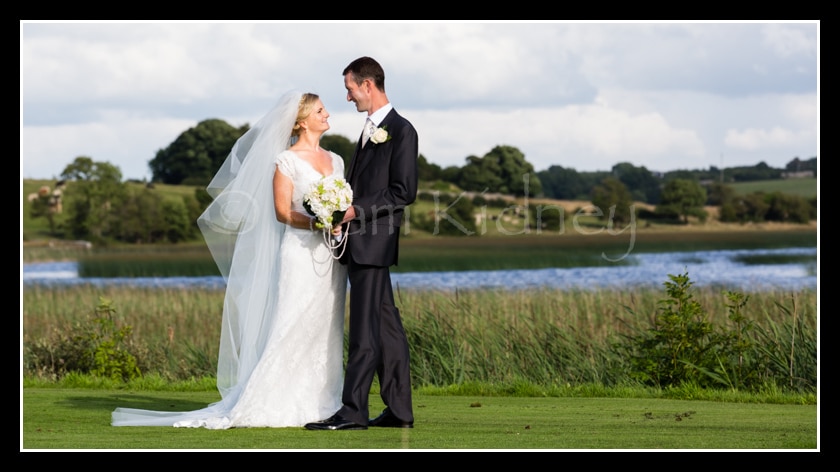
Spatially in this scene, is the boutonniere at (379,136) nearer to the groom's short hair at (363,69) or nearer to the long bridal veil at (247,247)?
the groom's short hair at (363,69)

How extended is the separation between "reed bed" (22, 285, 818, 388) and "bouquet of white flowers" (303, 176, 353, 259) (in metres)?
3.61

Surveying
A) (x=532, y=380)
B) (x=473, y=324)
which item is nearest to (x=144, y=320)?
(x=473, y=324)

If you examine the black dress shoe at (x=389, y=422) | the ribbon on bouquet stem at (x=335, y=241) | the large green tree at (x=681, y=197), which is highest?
the large green tree at (x=681, y=197)

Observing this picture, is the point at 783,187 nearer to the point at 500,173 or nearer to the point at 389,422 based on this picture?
the point at 500,173

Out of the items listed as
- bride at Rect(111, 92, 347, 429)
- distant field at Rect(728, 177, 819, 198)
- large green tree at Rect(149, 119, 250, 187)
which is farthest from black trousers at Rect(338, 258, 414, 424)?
large green tree at Rect(149, 119, 250, 187)

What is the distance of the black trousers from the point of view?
8.14 meters

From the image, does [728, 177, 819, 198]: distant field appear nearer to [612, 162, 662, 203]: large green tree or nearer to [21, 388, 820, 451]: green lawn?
[612, 162, 662, 203]: large green tree

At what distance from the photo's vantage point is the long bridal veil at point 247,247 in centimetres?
857

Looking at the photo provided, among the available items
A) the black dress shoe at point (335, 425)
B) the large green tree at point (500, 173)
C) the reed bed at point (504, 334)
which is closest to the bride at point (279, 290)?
the black dress shoe at point (335, 425)

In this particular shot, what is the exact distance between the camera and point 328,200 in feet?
25.7

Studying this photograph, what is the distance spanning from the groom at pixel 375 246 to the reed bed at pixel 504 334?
289 centimetres

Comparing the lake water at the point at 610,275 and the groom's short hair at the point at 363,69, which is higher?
the groom's short hair at the point at 363,69

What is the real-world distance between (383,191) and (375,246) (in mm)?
405

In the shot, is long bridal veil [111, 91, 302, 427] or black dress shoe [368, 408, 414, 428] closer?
black dress shoe [368, 408, 414, 428]
